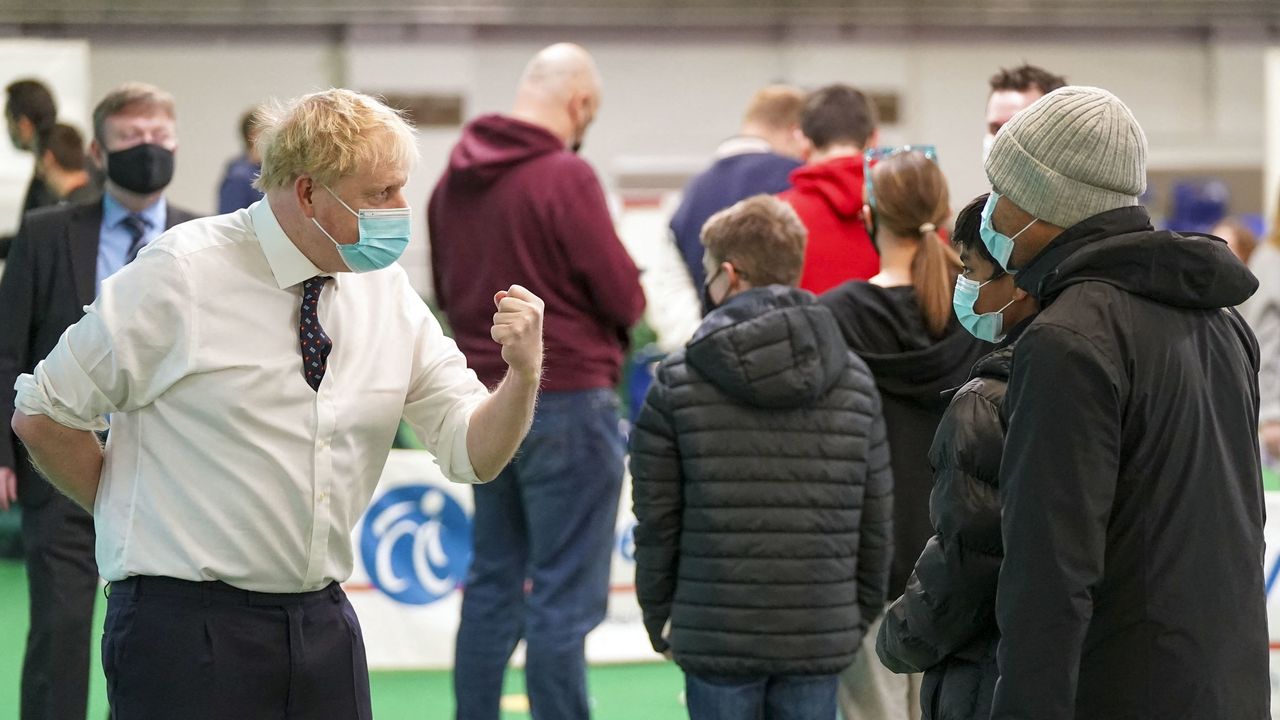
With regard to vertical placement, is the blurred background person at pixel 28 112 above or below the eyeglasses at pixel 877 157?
above

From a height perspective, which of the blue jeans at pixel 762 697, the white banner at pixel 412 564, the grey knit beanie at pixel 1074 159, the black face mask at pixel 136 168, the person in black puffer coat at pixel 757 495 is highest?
the grey knit beanie at pixel 1074 159

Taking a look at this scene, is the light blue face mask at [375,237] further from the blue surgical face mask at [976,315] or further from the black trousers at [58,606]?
the black trousers at [58,606]

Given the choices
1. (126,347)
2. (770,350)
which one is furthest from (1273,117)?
(126,347)

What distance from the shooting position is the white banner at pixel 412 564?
5.50m

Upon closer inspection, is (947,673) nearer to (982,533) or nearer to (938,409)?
(982,533)

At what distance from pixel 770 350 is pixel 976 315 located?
841 millimetres

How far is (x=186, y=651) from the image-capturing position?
7.98 feet

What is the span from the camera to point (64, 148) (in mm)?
5262

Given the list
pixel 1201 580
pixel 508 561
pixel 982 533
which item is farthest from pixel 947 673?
pixel 508 561

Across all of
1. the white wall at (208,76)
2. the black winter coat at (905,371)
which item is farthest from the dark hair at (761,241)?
the white wall at (208,76)

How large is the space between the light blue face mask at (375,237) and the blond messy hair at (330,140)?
55 millimetres

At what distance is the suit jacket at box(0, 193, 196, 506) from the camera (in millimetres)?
3938

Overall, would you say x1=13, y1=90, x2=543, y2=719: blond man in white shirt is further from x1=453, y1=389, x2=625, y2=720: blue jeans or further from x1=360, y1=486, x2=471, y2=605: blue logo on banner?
x1=360, y1=486, x2=471, y2=605: blue logo on banner

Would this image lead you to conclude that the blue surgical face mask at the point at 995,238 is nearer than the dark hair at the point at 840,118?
Yes
